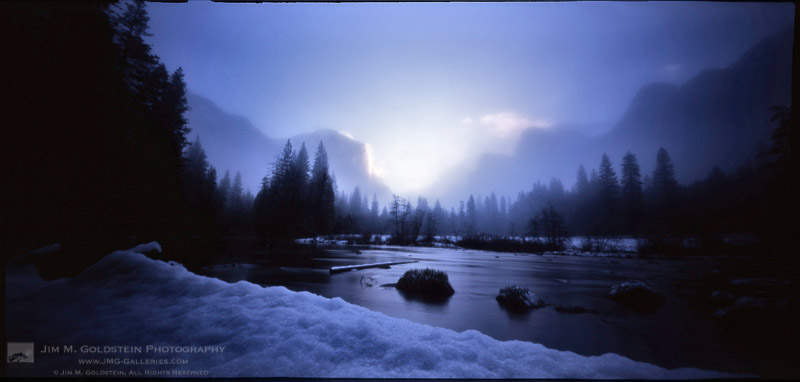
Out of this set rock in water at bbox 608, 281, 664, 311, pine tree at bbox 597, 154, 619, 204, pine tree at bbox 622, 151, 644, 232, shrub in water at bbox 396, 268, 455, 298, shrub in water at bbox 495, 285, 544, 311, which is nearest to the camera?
pine tree at bbox 622, 151, 644, 232

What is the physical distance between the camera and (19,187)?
3678 millimetres

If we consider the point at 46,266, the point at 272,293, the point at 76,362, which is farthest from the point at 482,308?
the point at 46,266

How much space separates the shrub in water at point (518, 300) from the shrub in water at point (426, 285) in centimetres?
191

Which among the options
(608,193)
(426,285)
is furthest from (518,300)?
(608,193)

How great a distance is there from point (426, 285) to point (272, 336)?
23.6 ft

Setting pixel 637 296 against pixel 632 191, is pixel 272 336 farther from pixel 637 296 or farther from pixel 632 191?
pixel 632 191

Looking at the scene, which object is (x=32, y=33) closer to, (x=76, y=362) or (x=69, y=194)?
(x=69, y=194)

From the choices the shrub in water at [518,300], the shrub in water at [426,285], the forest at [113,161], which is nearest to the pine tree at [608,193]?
the forest at [113,161]

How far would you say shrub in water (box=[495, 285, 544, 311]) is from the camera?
7402mm

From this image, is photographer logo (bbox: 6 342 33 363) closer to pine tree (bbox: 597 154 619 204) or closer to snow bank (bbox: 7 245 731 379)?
snow bank (bbox: 7 245 731 379)

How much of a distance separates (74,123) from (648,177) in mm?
13122

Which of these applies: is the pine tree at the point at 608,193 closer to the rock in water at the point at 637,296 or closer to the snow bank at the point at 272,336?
the rock in water at the point at 637,296

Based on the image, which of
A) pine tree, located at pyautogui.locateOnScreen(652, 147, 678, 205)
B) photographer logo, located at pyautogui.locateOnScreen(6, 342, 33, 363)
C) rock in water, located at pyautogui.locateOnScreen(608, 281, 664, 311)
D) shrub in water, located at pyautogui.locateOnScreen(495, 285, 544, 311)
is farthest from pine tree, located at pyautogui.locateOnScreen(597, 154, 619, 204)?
photographer logo, located at pyautogui.locateOnScreen(6, 342, 33, 363)

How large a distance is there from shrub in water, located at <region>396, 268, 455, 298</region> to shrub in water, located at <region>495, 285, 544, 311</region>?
6.26ft
